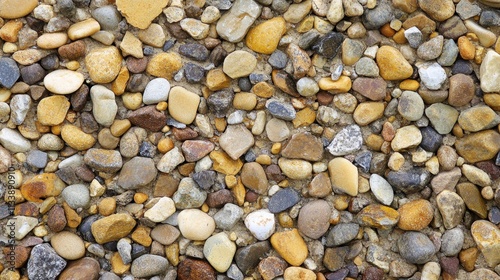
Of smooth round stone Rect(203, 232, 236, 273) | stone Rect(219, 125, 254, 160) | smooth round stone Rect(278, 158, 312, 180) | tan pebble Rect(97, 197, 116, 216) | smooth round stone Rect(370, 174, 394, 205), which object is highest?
stone Rect(219, 125, 254, 160)

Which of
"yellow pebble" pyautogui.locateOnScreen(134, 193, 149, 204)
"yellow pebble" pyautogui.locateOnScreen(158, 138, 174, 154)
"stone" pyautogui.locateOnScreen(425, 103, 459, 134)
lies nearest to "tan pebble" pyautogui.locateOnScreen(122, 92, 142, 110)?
"yellow pebble" pyautogui.locateOnScreen(158, 138, 174, 154)

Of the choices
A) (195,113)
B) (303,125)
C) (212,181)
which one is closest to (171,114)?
(195,113)

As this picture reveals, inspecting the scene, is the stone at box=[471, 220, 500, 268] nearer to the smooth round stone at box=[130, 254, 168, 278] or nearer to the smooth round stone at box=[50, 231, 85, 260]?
the smooth round stone at box=[130, 254, 168, 278]

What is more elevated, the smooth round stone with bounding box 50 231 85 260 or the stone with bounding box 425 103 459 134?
the stone with bounding box 425 103 459 134

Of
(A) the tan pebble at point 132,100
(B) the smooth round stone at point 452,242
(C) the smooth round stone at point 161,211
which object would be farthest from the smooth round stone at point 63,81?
(B) the smooth round stone at point 452,242

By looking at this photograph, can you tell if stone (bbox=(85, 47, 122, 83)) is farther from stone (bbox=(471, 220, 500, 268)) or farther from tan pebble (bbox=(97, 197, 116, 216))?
stone (bbox=(471, 220, 500, 268))
